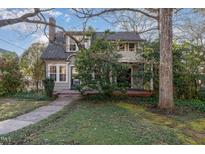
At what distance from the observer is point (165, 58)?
23.5 ft

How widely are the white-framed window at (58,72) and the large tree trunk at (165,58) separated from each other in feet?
17.8

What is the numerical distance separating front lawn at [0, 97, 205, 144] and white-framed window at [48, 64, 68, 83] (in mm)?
5067

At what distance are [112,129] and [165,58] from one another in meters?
2.92

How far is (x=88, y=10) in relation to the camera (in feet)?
20.1

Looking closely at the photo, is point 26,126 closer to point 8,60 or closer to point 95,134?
point 95,134

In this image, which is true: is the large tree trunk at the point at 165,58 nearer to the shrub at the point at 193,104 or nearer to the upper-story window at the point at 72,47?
the shrub at the point at 193,104

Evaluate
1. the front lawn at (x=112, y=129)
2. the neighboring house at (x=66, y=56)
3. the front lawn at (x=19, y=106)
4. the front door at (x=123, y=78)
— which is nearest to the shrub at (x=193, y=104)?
the front lawn at (x=112, y=129)

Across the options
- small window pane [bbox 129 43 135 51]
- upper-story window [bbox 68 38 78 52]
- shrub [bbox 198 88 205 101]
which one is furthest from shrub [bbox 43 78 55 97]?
shrub [bbox 198 88 205 101]

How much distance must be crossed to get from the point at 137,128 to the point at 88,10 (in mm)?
2632

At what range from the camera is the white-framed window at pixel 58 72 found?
11906mm

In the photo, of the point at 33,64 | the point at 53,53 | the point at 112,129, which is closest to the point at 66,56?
the point at 53,53

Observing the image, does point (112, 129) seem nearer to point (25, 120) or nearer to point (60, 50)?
point (25, 120)

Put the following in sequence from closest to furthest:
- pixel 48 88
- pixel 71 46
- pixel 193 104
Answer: pixel 193 104
pixel 48 88
pixel 71 46

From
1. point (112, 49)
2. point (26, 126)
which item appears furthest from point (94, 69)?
point (26, 126)
